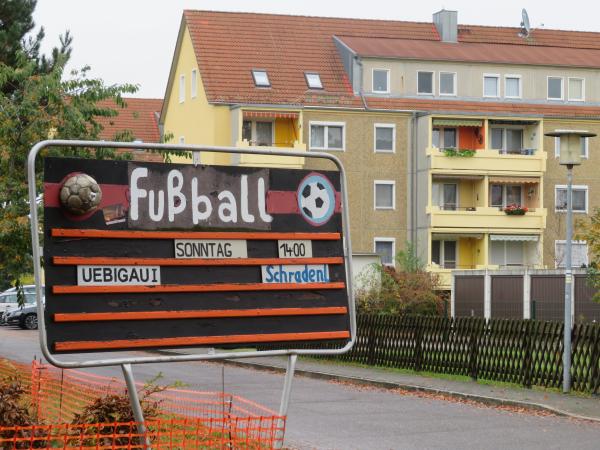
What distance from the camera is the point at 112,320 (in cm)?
600

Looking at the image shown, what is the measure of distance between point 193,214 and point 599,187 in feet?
192

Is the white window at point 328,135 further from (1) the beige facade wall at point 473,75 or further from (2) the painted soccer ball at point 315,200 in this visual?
(2) the painted soccer ball at point 315,200

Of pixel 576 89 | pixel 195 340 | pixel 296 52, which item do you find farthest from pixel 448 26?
pixel 195 340

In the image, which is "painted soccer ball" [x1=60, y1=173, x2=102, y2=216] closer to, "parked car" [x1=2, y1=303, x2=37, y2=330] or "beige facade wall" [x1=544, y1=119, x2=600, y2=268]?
"parked car" [x1=2, y1=303, x2=37, y2=330]

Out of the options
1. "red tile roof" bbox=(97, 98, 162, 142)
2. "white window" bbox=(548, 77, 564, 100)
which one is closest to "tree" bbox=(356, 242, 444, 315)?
"white window" bbox=(548, 77, 564, 100)

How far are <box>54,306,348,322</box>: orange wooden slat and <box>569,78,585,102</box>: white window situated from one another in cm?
5817

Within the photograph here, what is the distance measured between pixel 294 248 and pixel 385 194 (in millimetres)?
54492

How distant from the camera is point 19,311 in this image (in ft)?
175

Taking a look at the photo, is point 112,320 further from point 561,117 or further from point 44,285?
point 561,117

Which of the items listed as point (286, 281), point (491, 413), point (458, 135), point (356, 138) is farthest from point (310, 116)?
point (286, 281)

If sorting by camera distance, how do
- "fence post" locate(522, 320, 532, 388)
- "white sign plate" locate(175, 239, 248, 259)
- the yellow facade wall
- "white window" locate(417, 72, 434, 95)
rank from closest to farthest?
"white sign plate" locate(175, 239, 248, 259), "fence post" locate(522, 320, 532, 388), the yellow facade wall, "white window" locate(417, 72, 434, 95)

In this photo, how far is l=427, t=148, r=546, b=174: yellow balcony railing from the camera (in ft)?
196

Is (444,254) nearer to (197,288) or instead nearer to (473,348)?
(473,348)

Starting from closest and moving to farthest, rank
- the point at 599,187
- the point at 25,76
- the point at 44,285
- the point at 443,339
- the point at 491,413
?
the point at 44,285, the point at 491,413, the point at 25,76, the point at 443,339, the point at 599,187
